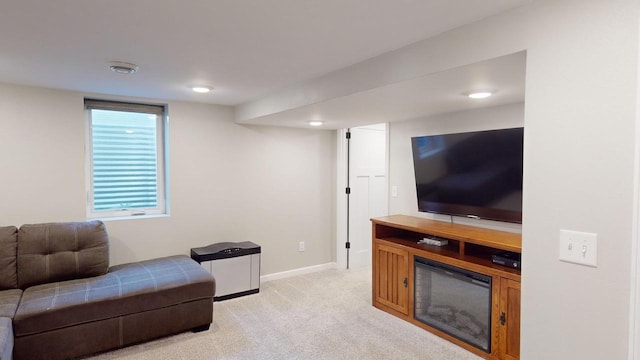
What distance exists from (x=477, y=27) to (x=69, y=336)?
3192mm

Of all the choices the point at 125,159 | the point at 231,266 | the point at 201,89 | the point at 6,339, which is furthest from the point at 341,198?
the point at 6,339

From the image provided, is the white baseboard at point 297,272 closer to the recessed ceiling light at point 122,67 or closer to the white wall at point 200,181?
the white wall at point 200,181

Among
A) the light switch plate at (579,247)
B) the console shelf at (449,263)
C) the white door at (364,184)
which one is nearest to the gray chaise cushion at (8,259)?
the console shelf at (449,263)

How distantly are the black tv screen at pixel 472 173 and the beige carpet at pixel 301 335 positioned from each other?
112cm

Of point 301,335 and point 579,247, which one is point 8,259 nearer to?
point 301,335

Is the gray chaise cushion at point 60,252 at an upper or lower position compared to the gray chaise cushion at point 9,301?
upper

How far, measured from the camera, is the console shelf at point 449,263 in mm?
2443

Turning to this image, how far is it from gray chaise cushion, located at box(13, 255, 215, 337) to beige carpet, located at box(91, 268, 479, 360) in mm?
343

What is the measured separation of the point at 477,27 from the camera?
5.40ft

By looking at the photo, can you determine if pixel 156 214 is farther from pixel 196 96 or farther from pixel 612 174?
pixel 612 174

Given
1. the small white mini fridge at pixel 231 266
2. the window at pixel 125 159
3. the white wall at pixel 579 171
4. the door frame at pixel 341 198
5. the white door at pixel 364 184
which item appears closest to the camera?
the white wall at pixel 579 171

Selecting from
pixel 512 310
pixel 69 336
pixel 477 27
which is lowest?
pixel 69 336

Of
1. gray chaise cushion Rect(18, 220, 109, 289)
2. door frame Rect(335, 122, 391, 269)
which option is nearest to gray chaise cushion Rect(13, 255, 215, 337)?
gray chaise cushion Rect(18, 220, 109, 289)

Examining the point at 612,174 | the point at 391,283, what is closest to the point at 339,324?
the point at 391,283
